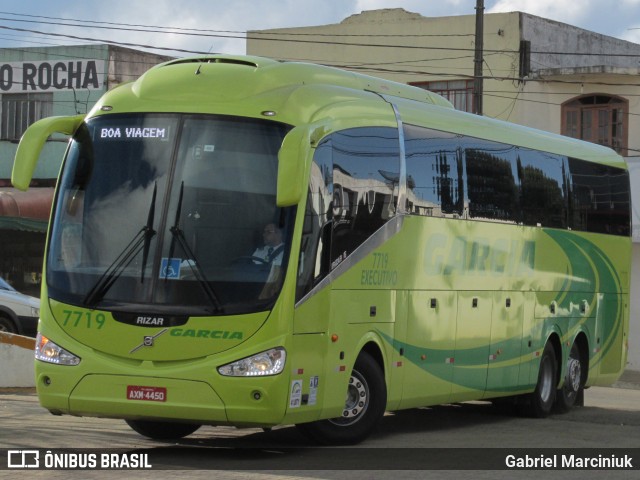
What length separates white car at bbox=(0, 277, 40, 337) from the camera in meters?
24.7

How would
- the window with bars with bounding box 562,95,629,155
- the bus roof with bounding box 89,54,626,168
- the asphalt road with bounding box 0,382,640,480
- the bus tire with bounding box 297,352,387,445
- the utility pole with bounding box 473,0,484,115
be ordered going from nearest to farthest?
1. the asphalt road with bounding box 0,382,640,480
2. the bus roof with bounding box 89,54,626,168
3. the bus tire with bounding box 297,352,387,445
4. the utility pole with bounding box 473,0,484,115
5. the window with bars with bounding box 562,95,629,155

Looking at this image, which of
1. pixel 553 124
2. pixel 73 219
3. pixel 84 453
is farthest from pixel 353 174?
pixel 553 124

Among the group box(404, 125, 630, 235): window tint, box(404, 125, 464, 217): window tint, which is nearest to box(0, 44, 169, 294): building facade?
box(404, 125, 630, 235): window tint

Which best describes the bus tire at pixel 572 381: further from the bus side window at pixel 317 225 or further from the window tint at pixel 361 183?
the bus side window at pixel 317 225

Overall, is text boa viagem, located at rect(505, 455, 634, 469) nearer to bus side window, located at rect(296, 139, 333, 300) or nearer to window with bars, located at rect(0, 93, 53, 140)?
bus side window, located at rect(296, 139, 333, 300)

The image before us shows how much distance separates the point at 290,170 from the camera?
11273mm

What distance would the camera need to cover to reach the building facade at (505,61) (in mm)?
40406

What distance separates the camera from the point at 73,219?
1227cm

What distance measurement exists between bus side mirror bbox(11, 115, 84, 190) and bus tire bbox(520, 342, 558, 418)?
785 centimetres

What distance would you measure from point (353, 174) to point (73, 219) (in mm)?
2684

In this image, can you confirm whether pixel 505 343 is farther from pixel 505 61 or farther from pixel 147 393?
pixel 505 61

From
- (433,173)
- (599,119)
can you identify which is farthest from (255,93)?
(599,119)

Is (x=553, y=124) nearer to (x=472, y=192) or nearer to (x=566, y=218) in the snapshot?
(x=566, y=218)

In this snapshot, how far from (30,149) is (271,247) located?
244 cm
